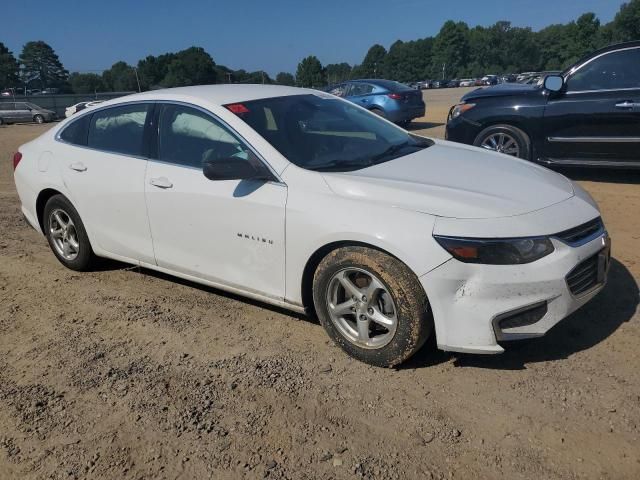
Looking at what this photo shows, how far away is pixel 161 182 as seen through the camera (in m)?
3.97

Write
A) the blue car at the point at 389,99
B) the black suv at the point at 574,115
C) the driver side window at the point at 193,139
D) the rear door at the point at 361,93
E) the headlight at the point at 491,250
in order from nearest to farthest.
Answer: the headlight at the point at 491,250 < the driver side window at the point at 193,139 < the black suv at the point at 574,115 < the blue car at the point at 389,99 < the rear door at the point at 361,93

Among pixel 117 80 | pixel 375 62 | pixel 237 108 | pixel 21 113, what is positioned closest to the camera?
pixel 237 108

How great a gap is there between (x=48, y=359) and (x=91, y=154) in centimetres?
175

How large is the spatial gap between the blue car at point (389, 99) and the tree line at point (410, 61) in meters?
35.2

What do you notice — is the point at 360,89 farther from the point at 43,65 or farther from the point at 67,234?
the point at 43,65

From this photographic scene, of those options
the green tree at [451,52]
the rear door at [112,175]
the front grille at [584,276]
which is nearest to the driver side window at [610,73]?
the front grille at [584,276]

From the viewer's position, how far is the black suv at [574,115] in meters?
6.78

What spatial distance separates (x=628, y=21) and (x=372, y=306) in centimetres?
10743

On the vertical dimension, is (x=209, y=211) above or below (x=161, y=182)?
below

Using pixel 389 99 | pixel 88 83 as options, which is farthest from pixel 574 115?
pixel 88 83

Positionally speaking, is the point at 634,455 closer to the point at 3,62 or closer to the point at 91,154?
the point at 91,154

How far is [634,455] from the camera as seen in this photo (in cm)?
249

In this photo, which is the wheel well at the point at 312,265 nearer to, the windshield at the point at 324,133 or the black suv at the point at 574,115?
the windshield at the point at 324,133

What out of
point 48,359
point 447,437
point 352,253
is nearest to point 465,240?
point 352,253
